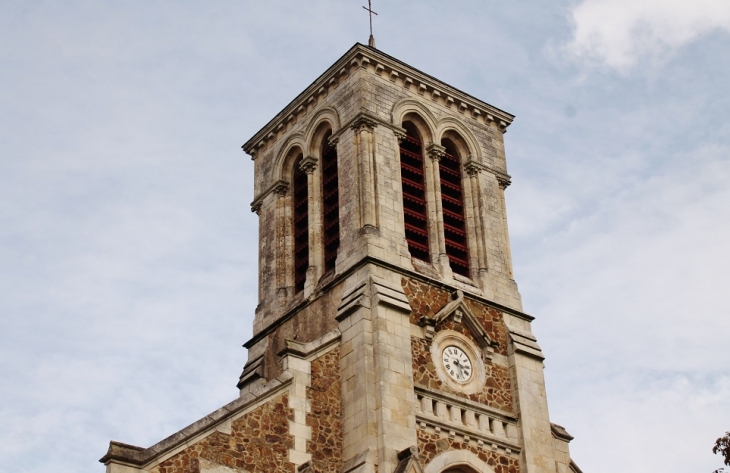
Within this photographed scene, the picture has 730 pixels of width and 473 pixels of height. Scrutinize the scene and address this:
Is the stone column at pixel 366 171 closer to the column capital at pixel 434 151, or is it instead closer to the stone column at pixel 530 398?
the column capital at pixel 434 151

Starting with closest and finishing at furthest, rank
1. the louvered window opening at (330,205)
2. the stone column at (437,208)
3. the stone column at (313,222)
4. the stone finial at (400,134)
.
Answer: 1. the stone column at (437,208)
2. the stone column at (313,222)
3. the louvered window opening at (330,205)
4. the stone finial at (400,134)

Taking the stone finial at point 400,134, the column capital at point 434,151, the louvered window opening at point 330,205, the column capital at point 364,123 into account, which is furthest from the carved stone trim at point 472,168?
the louvered window opening at point 330,205

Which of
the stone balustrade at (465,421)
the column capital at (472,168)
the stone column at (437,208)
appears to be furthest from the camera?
the column capital at (472,168)

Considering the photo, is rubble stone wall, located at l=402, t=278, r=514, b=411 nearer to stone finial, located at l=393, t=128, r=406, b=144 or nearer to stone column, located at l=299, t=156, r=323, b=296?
stone column, located at l=299, t=156, r=323, b=296

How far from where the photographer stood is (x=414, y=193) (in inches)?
1240

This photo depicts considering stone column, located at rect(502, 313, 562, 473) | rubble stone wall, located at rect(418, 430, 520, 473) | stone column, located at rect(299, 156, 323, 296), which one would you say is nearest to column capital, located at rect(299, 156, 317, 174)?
stone column, located at rect(299, 156, 323, 296)

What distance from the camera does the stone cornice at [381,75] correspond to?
32062mm

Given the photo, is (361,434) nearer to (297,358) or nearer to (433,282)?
(297,358)

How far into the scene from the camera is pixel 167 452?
2438 cm

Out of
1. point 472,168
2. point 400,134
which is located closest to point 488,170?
point 472,168

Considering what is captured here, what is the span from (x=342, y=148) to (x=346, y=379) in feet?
21.1

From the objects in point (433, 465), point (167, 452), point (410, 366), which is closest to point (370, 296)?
point (410, 366)

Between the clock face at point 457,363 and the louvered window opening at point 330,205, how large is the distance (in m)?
3.54

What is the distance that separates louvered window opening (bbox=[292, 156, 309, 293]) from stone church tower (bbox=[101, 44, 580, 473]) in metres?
0.05
